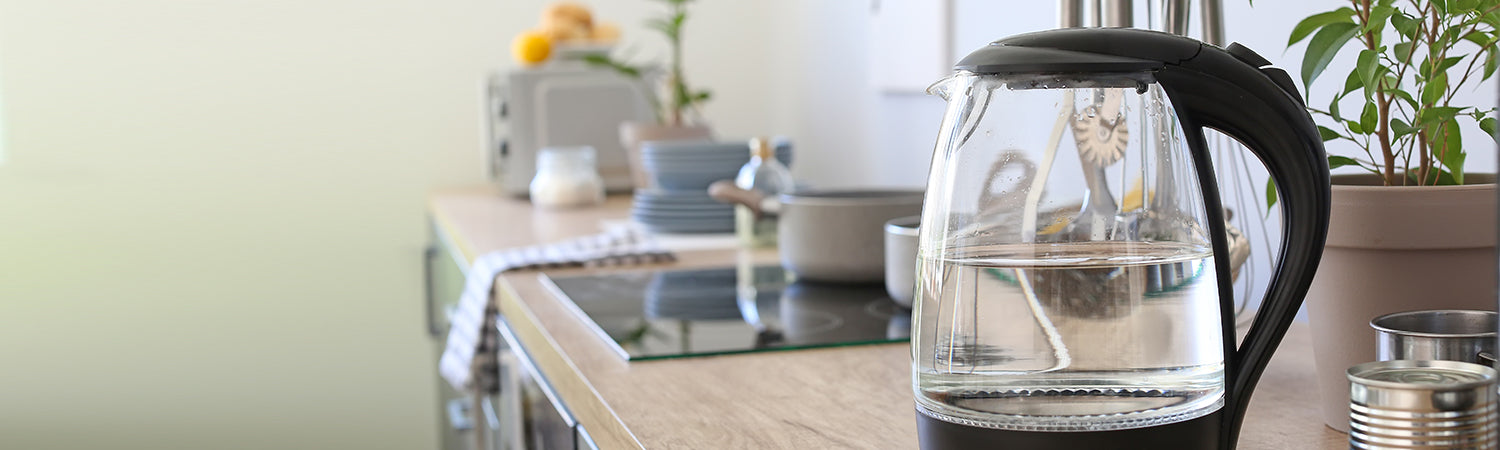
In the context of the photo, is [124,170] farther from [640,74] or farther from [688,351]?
[688,351]

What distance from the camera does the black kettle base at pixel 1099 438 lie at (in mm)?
535

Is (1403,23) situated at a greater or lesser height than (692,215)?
greater

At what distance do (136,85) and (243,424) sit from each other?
851mm

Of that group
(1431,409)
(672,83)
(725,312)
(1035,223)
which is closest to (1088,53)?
(1035,223)

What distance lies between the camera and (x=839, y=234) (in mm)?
1264

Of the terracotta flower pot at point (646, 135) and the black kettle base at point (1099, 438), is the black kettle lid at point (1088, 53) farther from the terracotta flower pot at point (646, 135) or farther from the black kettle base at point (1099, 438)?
the terracotta flower pot at point (646, 135)

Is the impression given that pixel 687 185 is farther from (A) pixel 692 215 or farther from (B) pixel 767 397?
(B) pixel 767 397

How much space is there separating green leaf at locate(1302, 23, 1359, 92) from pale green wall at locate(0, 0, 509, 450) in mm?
2574

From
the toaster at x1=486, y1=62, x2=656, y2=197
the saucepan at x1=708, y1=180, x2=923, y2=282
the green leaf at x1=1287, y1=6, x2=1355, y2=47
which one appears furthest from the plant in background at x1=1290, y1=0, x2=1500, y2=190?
the toaster at x1=486, y1=62, x2=656, y2=197

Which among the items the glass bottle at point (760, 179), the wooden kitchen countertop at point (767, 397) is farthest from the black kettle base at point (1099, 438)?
the glass bottle at point (760, 179)

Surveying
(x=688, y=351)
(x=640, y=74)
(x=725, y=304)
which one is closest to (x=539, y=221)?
(x=640, y=74)

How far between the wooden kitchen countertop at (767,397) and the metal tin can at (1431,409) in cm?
13

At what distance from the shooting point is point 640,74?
2613 mm

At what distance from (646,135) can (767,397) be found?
1.65 metres
